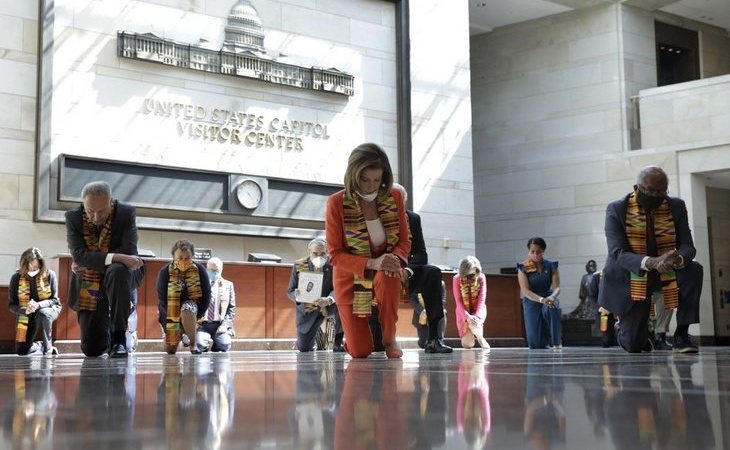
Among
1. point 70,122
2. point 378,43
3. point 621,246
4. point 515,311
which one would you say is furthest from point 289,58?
point 621,246

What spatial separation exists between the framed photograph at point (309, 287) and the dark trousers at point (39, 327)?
313cm

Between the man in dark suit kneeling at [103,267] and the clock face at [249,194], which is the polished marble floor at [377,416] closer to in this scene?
the man in dark suit kneeling at [103,267]

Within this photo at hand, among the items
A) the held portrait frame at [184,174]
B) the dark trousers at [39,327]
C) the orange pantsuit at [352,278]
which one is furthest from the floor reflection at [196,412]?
the held portrait frame at [184,174]

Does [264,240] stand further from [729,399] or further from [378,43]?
[729,399]

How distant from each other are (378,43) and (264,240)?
4852 millimetres

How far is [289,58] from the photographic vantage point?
58.0 ft

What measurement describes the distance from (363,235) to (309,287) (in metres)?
6.01

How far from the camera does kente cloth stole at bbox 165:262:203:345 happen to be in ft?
33.6

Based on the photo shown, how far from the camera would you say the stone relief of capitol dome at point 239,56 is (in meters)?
15.8

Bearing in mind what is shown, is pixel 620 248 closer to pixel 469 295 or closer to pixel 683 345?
pixel 683 345

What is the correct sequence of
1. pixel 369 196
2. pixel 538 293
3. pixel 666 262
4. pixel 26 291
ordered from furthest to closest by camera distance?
1. pixel 538 293
2. pixel 26 291
3. pixel 666 262
4. pixel 369 196

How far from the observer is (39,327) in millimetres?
12266

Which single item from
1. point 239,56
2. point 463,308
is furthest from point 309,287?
point 239,56

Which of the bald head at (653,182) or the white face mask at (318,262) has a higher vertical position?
the bald head at (653,182)
